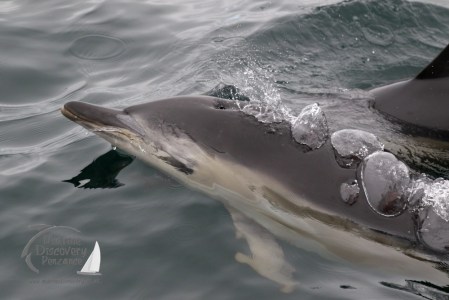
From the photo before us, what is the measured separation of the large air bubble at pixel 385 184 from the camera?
6.46 meters

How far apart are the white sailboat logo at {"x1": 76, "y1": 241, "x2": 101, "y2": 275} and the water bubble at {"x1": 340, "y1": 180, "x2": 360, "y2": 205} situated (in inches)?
89.8

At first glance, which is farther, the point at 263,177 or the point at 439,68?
the point at 439,68

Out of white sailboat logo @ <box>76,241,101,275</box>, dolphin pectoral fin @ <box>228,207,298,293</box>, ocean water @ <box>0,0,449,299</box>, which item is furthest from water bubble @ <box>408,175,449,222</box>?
white sailboat logo @ <box>76,241,101,275</box>

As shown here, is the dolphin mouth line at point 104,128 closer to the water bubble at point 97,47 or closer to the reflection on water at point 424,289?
the reflection on water at point 424,289

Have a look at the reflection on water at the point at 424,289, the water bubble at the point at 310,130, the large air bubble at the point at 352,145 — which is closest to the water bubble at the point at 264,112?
the water bubble at the point at 310,130

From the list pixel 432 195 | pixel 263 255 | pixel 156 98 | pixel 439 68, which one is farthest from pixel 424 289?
pixel 156 98

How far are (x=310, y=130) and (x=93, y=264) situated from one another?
7.83ft

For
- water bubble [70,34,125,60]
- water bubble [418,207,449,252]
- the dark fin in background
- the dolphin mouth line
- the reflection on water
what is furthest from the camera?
water bubble [70,34,125,60]

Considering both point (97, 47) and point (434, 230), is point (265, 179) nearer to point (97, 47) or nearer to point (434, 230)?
point (434, 230)

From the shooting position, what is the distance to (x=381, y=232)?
643 cm

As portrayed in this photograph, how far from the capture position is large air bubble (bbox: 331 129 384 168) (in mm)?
6711

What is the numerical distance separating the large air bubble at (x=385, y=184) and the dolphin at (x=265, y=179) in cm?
6

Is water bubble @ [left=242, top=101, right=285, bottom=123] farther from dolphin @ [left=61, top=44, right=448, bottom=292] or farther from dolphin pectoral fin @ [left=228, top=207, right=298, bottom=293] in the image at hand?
dolphin pectoral fin @ [left=228, top=207, right=298, bottom=293]

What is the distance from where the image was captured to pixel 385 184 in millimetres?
6488
